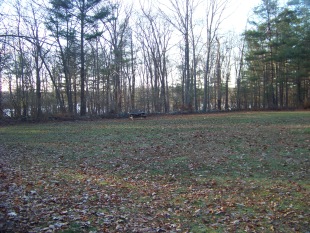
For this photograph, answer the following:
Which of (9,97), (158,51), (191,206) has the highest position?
(158,51)

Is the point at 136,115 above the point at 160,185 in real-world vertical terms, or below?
above

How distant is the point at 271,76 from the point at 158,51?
16019 millimetres

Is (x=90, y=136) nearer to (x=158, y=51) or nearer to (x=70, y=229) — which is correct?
(x=70, y=229)

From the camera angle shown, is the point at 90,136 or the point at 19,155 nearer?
the point at 19,155

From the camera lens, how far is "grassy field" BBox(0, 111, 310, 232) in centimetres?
487

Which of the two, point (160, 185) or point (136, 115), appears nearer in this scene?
point (160, 185)

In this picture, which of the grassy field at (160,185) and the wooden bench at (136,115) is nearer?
the grassy field at (160,185)

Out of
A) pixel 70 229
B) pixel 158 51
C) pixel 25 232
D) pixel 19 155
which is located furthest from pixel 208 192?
pixel 158 51

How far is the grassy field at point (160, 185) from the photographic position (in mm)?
4871

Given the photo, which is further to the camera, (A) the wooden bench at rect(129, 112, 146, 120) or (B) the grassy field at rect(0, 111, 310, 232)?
(A) the wooden bench at rect(129, 112, 146, 120)

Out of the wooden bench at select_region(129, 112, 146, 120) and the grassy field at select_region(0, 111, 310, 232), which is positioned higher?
the wooden bench at select_region(129, 112, 146, 120)

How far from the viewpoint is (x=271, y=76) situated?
40.2m

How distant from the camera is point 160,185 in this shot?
23.8ft

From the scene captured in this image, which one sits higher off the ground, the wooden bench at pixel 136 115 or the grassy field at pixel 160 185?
the wooden bench at pixel 136 115
